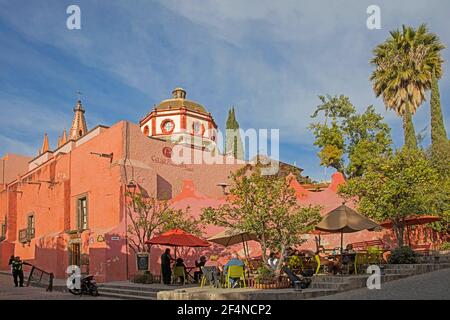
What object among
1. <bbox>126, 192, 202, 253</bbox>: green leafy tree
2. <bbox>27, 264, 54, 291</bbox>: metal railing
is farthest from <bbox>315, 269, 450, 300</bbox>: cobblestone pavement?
<bbox>27, 264, 54, 291</bbox>: metal railing

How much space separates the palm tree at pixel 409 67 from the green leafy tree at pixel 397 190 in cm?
1008

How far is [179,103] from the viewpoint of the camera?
3684 centimetres

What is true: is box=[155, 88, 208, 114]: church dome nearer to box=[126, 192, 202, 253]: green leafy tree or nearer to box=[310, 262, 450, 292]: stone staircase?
box=[126, 192, 202, 253]: green leafy tree

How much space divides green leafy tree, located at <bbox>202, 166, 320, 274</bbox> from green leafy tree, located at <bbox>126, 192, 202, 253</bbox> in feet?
18.6

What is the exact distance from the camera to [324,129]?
31.4 m

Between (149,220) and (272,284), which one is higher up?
(149,220)

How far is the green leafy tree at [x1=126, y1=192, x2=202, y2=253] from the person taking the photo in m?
20.5

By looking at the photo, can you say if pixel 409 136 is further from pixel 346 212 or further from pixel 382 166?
pixel 346 212

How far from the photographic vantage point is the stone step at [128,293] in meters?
14.6

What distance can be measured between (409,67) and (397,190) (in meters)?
13.5

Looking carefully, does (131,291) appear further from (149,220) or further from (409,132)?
(409,132)
